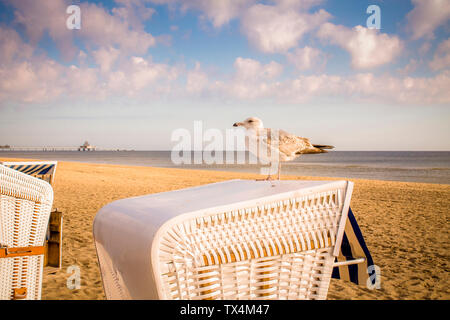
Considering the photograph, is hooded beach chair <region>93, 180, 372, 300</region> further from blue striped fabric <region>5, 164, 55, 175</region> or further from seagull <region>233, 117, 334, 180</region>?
blue striped fabric <region>5, 164, 55, 175</region>

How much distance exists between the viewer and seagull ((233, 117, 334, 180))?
9.72 feet

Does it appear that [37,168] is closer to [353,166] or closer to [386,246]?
[386,246]

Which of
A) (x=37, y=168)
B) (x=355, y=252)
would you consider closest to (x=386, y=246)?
(x=355, y=252)

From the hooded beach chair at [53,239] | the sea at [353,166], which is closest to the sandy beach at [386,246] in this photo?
the hooded beach chair at [53,239]

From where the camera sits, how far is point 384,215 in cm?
801

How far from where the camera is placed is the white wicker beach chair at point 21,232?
2.13m

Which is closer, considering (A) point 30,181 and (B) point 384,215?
(A) point 30,181

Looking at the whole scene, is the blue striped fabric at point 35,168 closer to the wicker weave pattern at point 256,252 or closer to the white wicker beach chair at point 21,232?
the white wicker beach chair at point 21,232

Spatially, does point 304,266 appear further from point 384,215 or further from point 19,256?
point 384,215

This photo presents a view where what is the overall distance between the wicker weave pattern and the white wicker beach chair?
4.59 feet

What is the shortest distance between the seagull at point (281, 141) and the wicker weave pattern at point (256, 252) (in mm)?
1308
